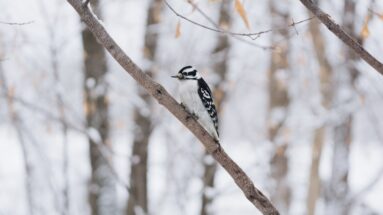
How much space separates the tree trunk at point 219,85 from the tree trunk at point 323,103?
3.86 ft

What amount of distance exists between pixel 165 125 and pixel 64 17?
1.95m

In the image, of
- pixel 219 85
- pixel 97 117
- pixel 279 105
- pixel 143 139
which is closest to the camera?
pixel 97 117

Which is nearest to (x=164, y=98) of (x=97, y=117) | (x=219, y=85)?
(x=97, y=117)

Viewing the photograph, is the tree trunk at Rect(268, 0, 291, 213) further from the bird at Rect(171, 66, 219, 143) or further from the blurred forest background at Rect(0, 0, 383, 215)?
→ the bird at Rect(171, 66, 219, 143)

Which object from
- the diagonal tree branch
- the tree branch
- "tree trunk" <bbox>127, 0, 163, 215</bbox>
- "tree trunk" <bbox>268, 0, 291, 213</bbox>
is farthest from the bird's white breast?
"tree trunk" <bbox>268, 0, 291, 213</bbox>

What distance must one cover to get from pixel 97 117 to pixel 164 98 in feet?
15.5

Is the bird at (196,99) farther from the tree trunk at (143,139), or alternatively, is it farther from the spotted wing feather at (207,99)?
the tree trunk at (143,139)

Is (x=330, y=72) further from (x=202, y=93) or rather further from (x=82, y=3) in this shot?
(x=82, y=3)

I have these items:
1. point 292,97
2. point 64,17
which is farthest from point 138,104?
point 292,97

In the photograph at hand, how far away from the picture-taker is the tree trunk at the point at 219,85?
25.5 feet

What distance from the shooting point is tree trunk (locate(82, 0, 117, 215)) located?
713cm

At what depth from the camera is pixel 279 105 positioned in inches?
416

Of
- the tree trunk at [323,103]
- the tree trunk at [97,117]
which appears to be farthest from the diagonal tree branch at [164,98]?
the tree trunk at [323,103]

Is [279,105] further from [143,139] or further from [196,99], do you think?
[196,99]
